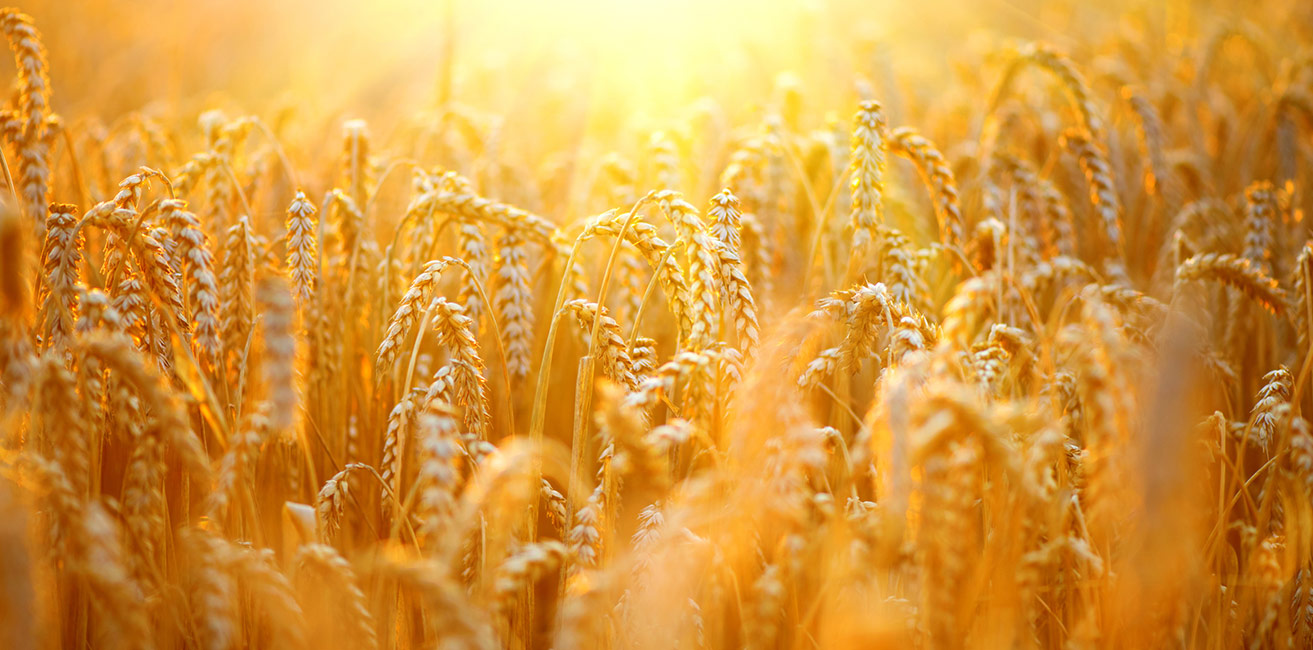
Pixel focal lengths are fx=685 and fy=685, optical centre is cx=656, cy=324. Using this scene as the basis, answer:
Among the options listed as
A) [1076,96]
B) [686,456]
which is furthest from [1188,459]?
[1076,96]

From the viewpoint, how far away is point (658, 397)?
3.44ft

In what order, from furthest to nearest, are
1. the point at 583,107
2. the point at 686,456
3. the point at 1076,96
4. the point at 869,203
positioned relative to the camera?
1. the point at 583,107
2. the point at 1076,96
3. the point at 686,456
4. the point at 869,203

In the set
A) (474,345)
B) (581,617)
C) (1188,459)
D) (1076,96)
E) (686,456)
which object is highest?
(1076,96)

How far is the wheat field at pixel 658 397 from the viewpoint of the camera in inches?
33.8

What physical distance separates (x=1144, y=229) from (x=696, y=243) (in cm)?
282

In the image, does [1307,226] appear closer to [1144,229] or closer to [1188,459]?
[1144,229]

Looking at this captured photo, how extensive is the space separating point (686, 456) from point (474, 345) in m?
0.75

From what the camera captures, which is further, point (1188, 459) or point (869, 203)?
point (869, 203)

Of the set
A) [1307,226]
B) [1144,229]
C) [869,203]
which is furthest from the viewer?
[1144,229]

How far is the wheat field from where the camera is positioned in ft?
2.81

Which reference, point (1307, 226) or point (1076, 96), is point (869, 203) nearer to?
point (1076, 96)

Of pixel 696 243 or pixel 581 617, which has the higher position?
pixel 696 243

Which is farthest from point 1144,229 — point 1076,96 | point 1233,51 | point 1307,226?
point 1233,51

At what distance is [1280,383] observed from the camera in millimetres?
1342
